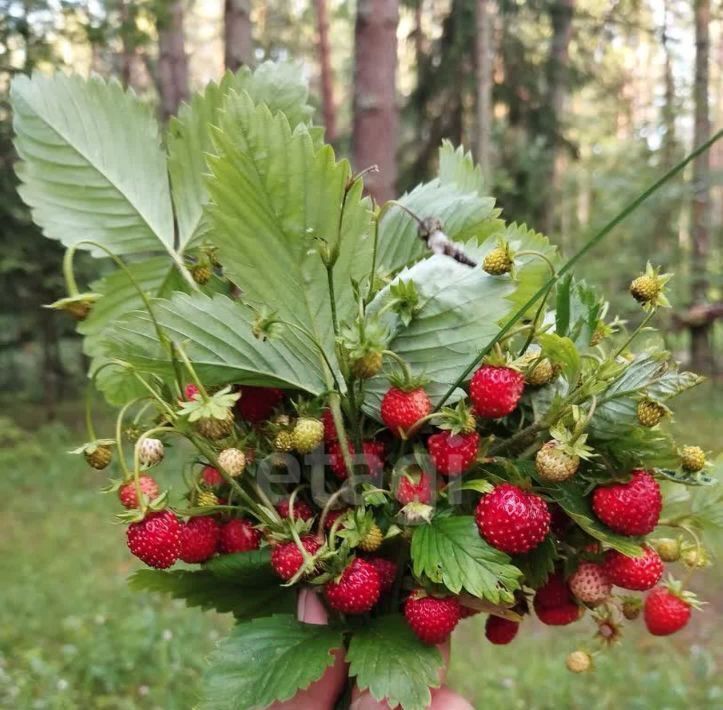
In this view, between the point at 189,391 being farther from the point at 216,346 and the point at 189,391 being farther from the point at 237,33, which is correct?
the point at 237,33

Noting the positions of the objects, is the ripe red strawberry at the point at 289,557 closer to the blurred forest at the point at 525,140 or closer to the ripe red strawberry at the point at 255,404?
the ripe red strawberry at the point at 255,404

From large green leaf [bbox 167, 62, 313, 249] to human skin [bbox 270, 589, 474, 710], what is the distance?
19.3 inches

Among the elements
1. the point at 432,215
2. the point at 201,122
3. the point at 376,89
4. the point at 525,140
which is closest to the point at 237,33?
→ the point at 376,89

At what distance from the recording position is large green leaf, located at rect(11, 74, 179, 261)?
0.97 metres

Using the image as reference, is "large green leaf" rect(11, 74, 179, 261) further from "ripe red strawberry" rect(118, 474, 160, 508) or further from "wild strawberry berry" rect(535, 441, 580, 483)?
"wild strawberry berry" rect(535, 441, 580, 483)

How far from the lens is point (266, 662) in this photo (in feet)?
2.74

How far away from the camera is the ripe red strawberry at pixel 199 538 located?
86 centimetres

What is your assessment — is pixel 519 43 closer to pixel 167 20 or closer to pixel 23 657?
pixel 167 20

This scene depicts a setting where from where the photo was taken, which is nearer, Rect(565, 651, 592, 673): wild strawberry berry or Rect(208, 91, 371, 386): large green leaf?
Rect(208, 91, 371, 386): large green leaf

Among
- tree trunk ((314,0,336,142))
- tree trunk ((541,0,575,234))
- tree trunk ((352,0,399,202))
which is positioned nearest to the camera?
tree trunk ((352,0,399,202))

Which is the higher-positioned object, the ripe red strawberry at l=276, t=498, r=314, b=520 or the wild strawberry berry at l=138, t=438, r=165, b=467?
the wild strawberry berry at l=138, t=438, r=165, b=467

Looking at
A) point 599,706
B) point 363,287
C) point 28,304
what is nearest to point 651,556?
point 363,287

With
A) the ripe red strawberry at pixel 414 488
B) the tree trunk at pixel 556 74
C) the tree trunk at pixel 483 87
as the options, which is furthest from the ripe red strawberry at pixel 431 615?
the tree trunk at pixel 556 74

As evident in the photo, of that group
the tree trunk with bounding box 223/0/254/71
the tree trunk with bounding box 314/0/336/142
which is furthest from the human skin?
the tree trunk with bounding box 314/0/336/142
